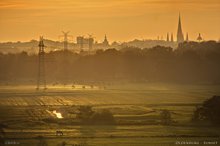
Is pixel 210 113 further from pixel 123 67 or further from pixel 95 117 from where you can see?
pixel 123 67

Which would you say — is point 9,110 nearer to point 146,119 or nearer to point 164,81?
point 146,119

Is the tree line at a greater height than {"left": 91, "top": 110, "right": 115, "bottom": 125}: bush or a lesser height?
greater

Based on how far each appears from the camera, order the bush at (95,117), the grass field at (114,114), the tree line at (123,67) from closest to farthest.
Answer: the grass field at (114,114) < the bush at (95,117) < the tree line at (123,67)

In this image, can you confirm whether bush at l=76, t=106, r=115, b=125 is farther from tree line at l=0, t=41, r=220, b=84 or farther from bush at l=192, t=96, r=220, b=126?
tree line at l=0, t=41, r=220, b=84

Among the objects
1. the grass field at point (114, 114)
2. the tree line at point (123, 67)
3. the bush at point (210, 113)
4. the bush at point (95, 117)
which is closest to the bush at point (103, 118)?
the bush at point (95, 117)

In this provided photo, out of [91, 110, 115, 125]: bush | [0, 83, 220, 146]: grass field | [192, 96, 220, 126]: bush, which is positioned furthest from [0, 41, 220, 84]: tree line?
[91, 110, 115, 125]: bush

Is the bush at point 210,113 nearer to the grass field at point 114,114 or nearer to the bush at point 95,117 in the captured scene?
the grass field at point 114,114

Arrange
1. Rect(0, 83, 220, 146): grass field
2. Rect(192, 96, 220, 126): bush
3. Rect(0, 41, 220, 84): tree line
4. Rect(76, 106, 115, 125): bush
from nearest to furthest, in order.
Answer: Rect(0, 83, 220, 146): grass field → Rect(192, 96, 220, 126): bush → Rect(76, 106, 115, 125): bush → Rect(0, 41, 220, 84): tree line

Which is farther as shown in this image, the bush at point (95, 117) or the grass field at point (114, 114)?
the bush at point (95, 117)
